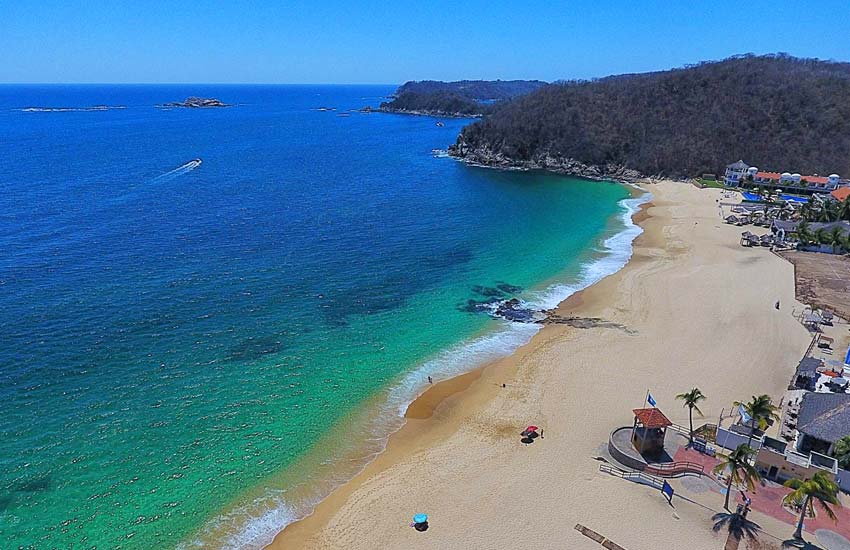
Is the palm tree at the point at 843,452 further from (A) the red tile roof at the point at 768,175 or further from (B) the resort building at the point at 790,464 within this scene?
(A) the red tile roof at the point at 768,175

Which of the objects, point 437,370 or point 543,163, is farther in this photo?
point 543,163

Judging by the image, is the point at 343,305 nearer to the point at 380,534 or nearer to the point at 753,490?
the point at 380,534

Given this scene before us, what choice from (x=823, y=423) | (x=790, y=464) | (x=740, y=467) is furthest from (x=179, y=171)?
(x=823, y=423)

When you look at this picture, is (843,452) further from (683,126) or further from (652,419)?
(683,126)

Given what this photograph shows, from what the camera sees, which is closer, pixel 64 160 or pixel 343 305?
pixel 343 305

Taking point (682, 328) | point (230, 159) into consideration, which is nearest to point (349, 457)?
point (682, 328)

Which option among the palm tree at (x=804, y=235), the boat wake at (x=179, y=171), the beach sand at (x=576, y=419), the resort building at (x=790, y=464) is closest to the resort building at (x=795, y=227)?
the palm tree at (x=804, y=235)
